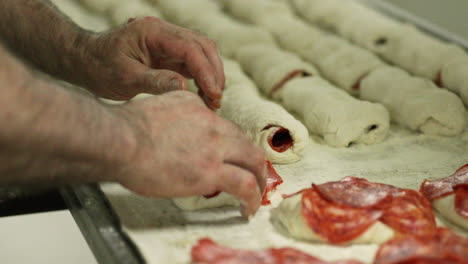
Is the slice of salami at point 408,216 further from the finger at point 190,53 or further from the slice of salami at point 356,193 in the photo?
the finger at point 190,53

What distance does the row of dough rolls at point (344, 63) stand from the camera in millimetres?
2541

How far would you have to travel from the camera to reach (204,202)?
6.33ft

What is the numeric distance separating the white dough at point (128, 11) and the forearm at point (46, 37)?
1373 mm

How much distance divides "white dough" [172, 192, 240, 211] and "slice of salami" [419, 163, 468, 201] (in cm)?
65

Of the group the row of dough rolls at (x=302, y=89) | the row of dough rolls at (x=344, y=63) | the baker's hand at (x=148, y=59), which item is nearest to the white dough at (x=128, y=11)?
the row of dough rolls at (x=302, y=89)

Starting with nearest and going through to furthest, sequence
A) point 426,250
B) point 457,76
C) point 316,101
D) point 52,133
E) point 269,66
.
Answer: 1. point 52,133
2. point 426,250
3. point 316,101
4. point 457,76
5. point 269,66

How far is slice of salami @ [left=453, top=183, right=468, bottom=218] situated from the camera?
6.06 feet

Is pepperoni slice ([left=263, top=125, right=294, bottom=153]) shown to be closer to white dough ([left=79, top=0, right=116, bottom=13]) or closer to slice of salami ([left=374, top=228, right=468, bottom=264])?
slice of salami ([left=374, top=228, right=468, bottom=264])

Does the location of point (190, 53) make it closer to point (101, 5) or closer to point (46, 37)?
point (46, 37)

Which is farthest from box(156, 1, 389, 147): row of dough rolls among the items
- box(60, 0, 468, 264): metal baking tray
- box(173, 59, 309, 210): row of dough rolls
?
box(60, 0, 468, 264): metal baking tray

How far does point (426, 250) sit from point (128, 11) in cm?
280

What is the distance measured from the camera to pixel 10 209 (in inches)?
83.0

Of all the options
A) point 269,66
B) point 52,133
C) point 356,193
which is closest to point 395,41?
point 269,66

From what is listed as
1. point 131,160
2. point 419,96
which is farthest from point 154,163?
point 419,96
